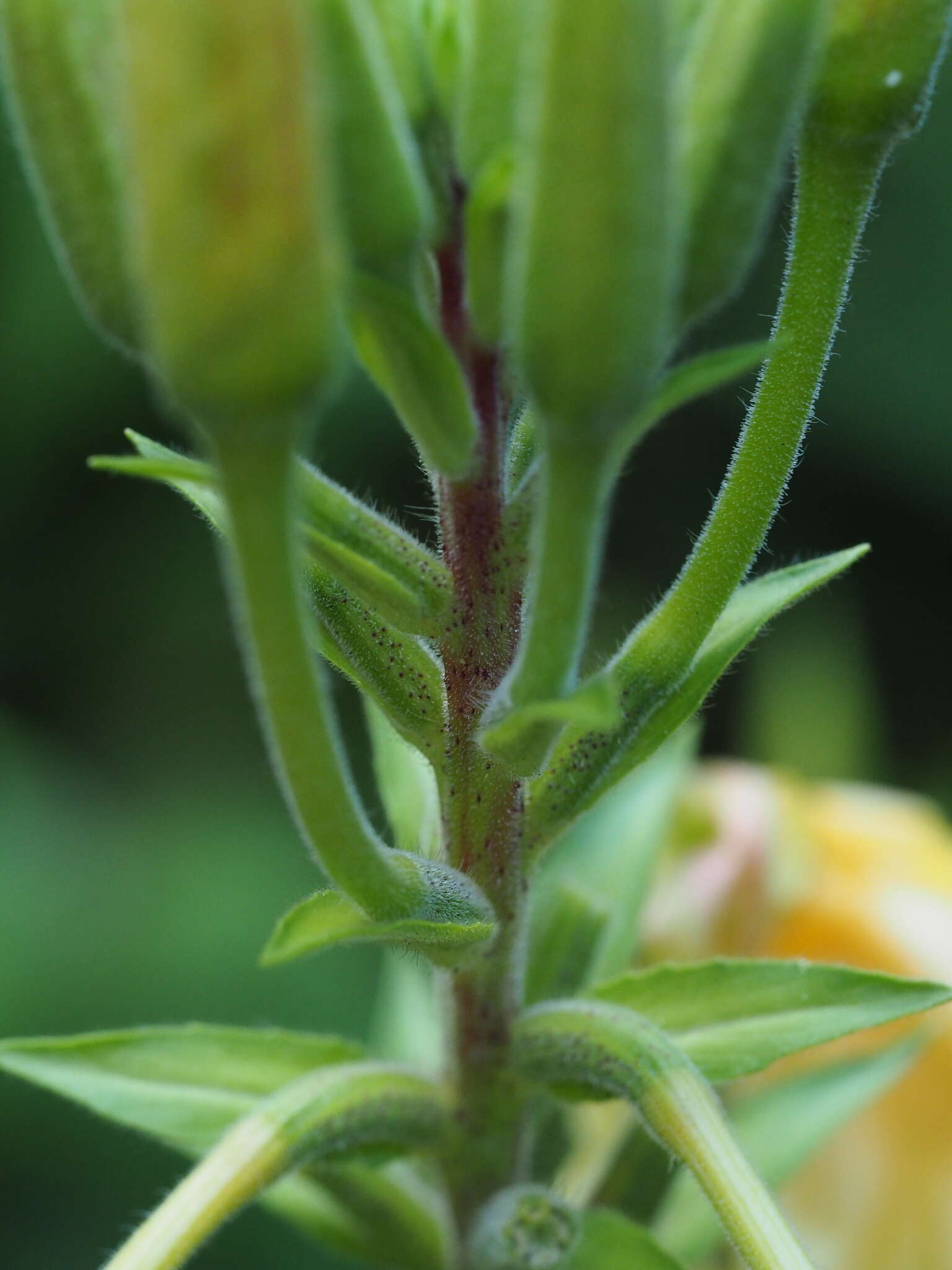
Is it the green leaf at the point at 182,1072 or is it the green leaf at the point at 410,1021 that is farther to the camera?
the green leaf at the point at 410,1021

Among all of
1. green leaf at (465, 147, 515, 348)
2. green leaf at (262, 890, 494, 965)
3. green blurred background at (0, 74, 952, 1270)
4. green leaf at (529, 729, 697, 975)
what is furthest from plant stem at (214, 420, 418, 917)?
green blurred background at (0, 74, 952, 1270)

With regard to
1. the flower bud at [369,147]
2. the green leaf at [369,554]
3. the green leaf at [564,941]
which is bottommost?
the green leaf at [564,941]

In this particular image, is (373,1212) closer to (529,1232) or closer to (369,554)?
(529,1232)

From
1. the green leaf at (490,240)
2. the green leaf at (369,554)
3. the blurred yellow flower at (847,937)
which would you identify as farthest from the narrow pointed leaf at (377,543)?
the blurred yellow flower at (847,937)

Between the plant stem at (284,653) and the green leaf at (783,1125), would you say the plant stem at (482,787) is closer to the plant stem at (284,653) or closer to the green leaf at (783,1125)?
the plant stem at (284,653)

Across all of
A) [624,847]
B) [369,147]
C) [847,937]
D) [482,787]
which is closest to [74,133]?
[369,147]

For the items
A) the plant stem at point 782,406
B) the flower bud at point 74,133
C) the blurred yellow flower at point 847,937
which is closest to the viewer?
the flower bud at point 74,133

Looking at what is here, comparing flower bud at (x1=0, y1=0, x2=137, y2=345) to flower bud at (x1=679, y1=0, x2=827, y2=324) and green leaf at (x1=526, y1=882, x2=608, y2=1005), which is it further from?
green leaf at (x1=526, y1=882, x2=608, y2=1005)
